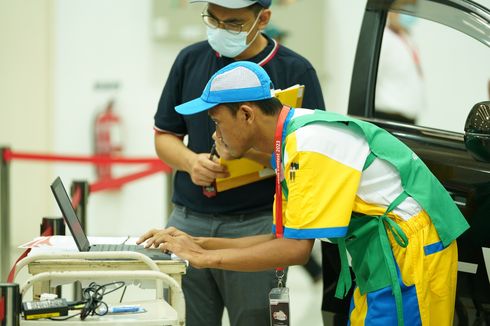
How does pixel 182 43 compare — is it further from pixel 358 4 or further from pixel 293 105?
pixel 293 105

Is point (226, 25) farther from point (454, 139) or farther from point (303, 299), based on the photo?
point (303, 299)

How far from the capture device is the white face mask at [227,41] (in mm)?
3414

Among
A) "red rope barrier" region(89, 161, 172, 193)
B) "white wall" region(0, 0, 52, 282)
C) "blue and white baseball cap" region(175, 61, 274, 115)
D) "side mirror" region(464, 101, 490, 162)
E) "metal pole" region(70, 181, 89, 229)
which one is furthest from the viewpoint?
"white wall" region(0, 0, 52, 282)

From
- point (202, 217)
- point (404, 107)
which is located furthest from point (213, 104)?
point (404, 107)

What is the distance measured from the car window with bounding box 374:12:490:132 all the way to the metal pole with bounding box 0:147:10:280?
9.51 ft

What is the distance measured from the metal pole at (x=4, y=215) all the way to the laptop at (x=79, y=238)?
102 inches

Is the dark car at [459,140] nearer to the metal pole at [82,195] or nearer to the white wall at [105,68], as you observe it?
the metal pole at [82,195]

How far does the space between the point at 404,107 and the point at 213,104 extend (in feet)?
15.4

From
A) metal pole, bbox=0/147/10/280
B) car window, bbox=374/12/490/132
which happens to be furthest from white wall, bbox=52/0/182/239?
metal pole, bbox=0/147/10/280

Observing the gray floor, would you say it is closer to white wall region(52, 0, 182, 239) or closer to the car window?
the car window

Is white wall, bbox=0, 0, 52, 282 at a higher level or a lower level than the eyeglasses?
lower

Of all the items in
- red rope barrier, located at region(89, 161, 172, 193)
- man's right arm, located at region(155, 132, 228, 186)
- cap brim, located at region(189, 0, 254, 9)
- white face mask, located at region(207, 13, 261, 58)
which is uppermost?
cap brim, located at region(189, 0, 254, 9)

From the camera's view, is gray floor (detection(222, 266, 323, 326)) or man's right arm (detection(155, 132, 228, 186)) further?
gray floor (detection(222, 266, 323, 326))

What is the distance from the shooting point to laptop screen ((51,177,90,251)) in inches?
116
